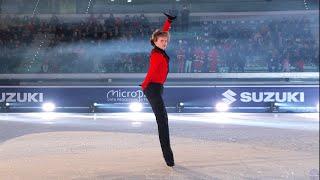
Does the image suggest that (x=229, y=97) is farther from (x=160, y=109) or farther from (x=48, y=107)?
(x=160, y=109)

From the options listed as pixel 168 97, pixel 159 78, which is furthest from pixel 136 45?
pixel 159 78

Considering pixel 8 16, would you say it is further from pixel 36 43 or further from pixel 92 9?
pixel 92 9

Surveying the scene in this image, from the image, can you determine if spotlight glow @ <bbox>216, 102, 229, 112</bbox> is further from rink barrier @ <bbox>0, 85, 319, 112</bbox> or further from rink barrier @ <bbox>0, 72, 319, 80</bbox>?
rink barrier @ <bbox>0, 72, 319, 80</bbox>

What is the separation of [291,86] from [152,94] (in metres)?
6.81

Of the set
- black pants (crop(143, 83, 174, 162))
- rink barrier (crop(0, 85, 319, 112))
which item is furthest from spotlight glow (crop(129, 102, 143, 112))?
black pants (crop(143, 83, 174, 162))

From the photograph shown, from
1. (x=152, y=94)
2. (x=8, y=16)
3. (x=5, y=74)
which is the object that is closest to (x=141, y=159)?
(x=152, y=94)

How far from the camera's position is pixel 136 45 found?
11992mm

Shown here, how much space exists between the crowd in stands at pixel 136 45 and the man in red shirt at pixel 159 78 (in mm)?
7034

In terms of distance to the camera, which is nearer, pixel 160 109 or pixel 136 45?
pixel 160 109

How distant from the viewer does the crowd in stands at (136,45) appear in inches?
438

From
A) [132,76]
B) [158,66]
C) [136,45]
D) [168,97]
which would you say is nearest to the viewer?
[158,66]

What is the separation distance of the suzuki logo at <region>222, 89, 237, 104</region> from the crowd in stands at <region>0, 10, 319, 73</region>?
952 mm

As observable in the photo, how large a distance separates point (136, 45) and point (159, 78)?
8037mm

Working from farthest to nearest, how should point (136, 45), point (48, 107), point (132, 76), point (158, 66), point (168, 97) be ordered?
point (136, 45), point (132, 76), point (168, 97), point (48, 107), point (158, 66)
